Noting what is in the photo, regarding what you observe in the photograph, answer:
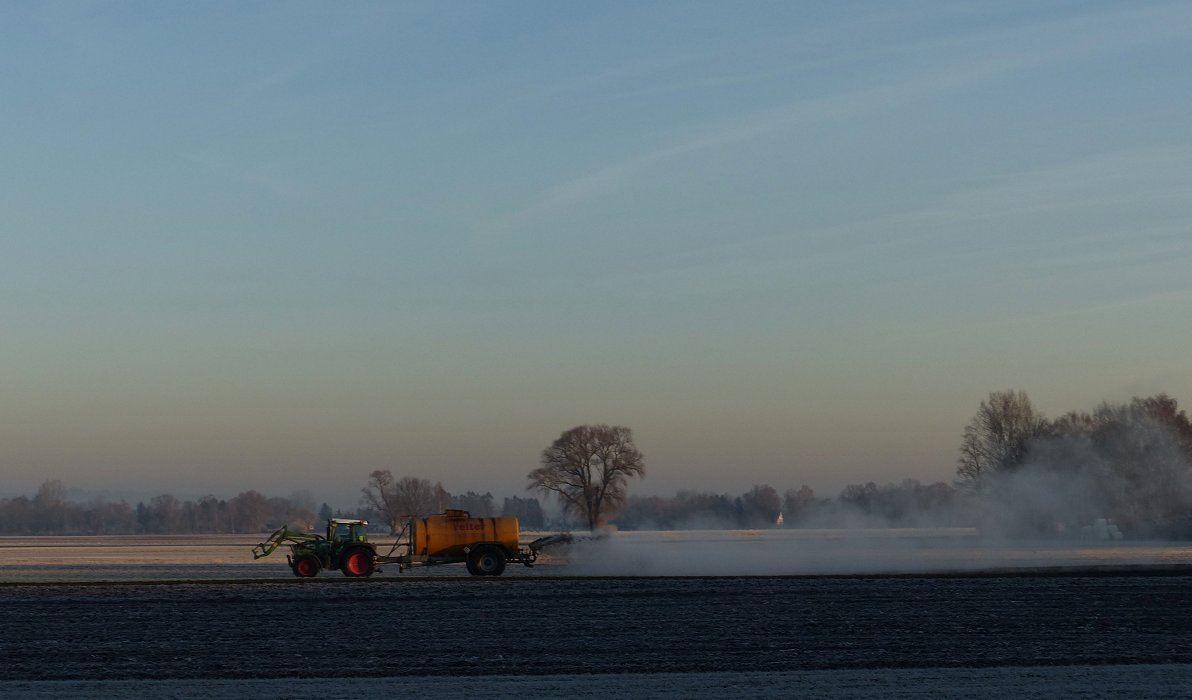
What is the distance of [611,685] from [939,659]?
654 cm

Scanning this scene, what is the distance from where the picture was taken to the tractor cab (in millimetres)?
45872

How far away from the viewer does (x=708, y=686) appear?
60.7 feet

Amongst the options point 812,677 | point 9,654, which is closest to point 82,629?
point 9,654

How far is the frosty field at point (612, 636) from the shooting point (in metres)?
18.9

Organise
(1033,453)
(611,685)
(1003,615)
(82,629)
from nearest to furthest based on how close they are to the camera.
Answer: (611,685) → (82,629) → (1003,615) → (1033,453)

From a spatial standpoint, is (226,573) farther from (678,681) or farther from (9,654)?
(678,681)

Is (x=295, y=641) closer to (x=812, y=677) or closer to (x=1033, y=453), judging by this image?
(x=812, y=677)

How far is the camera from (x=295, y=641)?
2411 centimetres

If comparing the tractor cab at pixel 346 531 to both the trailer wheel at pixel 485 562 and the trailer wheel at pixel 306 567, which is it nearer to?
the trailer wheel at pixel 306 567

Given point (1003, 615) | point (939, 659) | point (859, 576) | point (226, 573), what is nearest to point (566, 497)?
point (226, 573)

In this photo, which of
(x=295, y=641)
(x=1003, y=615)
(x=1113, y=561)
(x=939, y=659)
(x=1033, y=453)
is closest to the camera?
(x=939, y=659)

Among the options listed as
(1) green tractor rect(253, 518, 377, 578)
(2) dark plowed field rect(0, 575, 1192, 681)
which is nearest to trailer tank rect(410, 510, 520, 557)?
(1) green tractor rect(253, 518, 377, 578)

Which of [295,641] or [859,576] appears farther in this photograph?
[859,576]

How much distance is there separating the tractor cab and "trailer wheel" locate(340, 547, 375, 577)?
1.12 metres
